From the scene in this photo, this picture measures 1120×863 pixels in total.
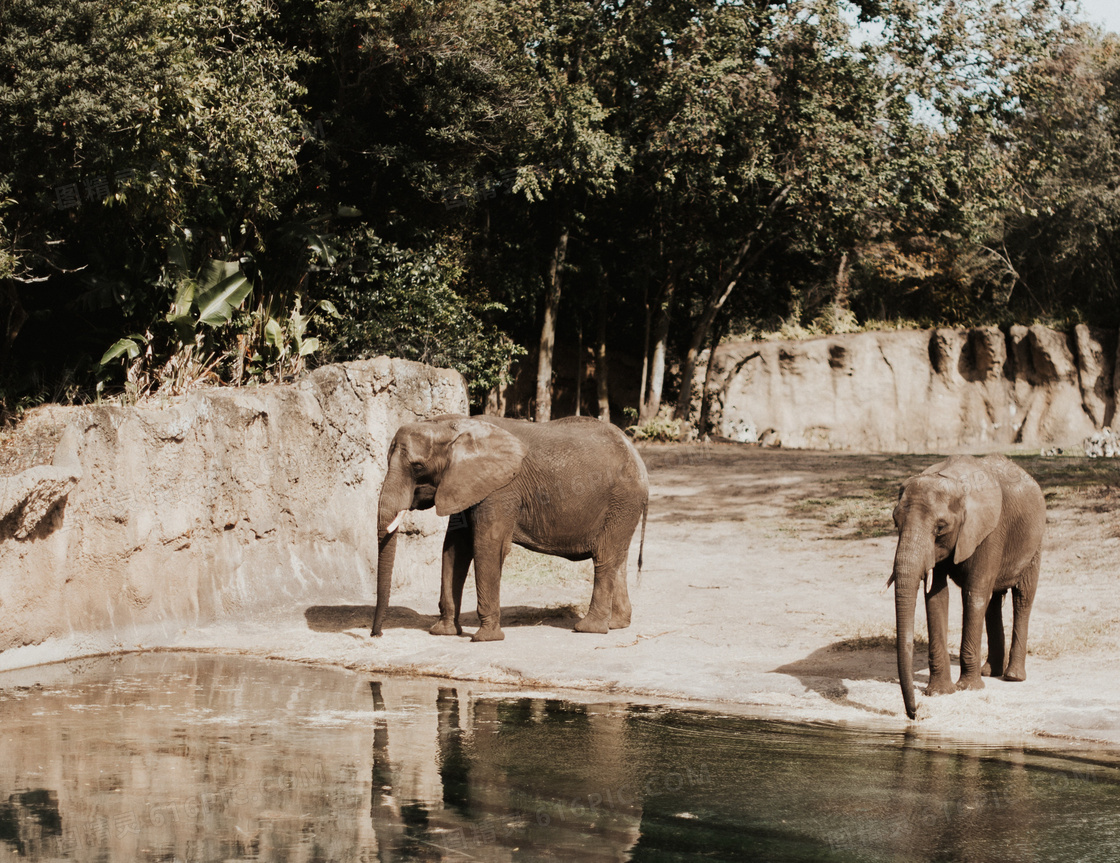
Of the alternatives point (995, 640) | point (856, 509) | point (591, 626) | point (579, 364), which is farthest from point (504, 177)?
point (995, 640)

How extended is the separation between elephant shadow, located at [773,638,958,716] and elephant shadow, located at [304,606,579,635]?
274 centimetres

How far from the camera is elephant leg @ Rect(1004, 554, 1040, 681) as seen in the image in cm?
1012

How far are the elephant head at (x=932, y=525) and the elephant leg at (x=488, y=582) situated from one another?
13.1 feet

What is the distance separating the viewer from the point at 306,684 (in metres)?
10.3

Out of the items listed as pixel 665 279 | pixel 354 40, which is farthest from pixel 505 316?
pixel 354 40

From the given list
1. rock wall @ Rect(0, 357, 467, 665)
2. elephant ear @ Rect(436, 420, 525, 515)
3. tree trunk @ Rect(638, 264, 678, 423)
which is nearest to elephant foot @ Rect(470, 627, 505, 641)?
elephant ear @ Rect(436, 420, 525, 515)

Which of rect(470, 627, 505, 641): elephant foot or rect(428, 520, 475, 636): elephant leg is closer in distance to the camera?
rect(470, 627, 505, 641): elephant foot

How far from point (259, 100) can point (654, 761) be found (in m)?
12.3

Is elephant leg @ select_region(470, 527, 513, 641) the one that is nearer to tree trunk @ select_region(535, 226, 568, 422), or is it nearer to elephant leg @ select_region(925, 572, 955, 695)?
elephant leg @ select_region(925, 572, 955, 695)

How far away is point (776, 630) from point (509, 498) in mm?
3041

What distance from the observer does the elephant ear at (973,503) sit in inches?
362

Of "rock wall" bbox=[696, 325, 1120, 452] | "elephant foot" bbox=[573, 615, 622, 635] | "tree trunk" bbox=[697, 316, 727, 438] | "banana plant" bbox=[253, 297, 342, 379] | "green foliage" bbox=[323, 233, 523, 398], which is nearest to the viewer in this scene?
"elephant foot" bbox=[573, 615, 622, 635]

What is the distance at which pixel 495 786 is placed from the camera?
7273 mm

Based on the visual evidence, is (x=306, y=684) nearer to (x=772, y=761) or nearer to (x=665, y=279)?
(x=772, y=761)
